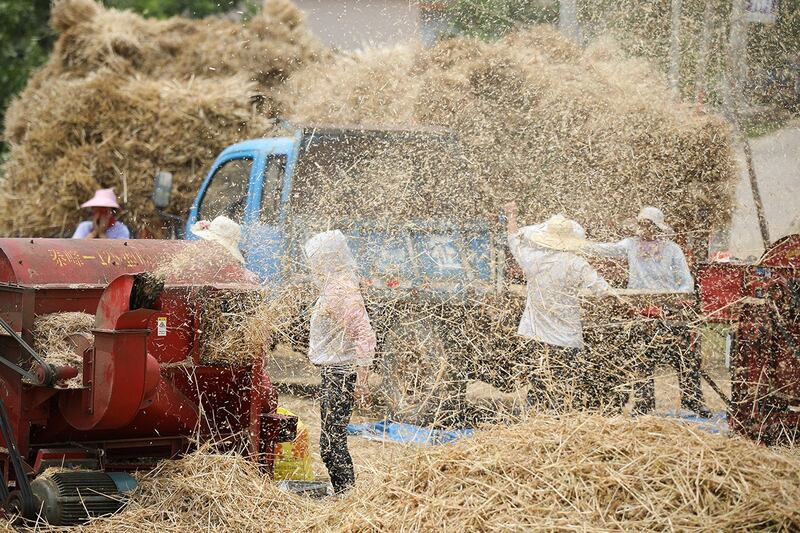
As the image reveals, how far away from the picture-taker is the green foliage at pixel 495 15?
33.9ft

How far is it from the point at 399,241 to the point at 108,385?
346 cm

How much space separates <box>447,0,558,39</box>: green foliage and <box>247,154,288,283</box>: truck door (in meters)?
2.59

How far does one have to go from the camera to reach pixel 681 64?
9.87 m

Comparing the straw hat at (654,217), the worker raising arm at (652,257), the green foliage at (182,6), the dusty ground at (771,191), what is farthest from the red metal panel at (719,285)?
the green foliage at (182,6)

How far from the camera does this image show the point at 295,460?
22.1ft

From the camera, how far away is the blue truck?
751 centimetres

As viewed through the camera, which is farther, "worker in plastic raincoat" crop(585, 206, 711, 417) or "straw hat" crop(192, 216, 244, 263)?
"worker in plastic raincoat" crop(585, 206, 711, 417)

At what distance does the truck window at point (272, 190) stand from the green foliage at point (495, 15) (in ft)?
8.28

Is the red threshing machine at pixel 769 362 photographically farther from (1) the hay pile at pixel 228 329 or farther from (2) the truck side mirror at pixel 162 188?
(2) the truck side mirror at pixel 162 188

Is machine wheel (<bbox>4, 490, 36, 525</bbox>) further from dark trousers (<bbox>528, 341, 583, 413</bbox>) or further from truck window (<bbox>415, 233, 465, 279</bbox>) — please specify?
truck window (<bbox>415, 233, 465, 279</bbox>)

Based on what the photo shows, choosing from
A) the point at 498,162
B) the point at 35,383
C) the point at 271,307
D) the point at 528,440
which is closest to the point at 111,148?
the point at 498,162

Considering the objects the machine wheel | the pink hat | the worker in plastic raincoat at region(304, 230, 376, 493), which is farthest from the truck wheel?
the pink hat

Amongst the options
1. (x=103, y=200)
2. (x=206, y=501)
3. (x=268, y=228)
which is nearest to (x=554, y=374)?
(x=206, y=501)

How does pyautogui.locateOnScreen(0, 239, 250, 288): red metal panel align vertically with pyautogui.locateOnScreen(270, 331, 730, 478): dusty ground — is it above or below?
above
